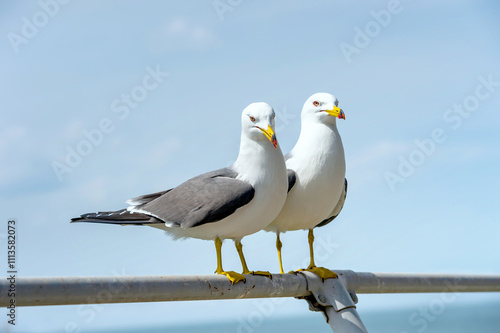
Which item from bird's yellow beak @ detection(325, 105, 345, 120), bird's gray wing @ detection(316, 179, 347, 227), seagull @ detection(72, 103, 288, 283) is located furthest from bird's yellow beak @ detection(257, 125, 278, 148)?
bird's gray wing @ detection(316, 179, 347, 227)

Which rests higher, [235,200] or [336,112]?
[336,112]

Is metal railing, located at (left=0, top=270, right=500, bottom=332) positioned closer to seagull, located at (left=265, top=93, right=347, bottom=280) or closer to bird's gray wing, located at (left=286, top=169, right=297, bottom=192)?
seagull, located at (left=265, top=93, right=347, bottom=280)

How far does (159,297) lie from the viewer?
2.27 m

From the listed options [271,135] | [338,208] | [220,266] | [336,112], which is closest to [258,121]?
[271,135]

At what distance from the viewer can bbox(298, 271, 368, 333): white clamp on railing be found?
2.83 metres

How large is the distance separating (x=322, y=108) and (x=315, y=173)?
16.2 inches

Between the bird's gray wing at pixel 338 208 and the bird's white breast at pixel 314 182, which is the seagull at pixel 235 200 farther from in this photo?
the bird's gray wing at pixel 338 208

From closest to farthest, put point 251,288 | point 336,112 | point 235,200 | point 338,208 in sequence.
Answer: point 251,288
point 235,200
point 336,112
point 338,208

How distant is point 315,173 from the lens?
3600mm

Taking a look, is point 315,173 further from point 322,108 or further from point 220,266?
point 220,266

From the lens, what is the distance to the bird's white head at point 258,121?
3.36m

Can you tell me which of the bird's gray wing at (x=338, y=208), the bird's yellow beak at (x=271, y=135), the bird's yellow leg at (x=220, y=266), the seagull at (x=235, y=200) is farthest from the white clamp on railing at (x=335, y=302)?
the bird's gray wing at (x=338, y=208)

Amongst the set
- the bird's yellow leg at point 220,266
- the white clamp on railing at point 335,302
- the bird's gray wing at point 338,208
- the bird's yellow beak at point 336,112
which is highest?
the bird's yellow beak at point 336,112

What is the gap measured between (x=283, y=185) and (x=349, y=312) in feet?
2.42
